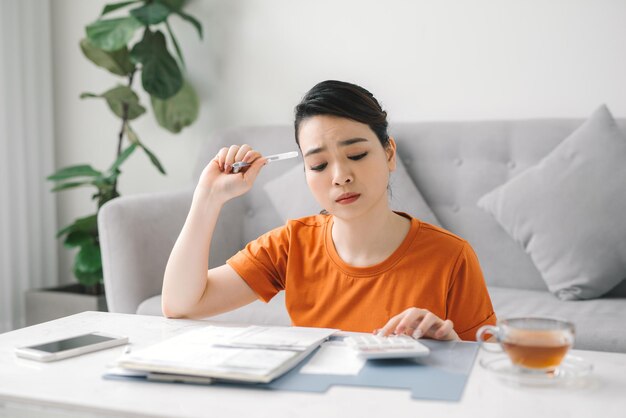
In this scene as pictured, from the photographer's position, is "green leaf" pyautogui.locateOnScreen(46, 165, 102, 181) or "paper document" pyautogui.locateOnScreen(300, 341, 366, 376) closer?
"paper document" pyautogui.locateOnScreen(300, 341, 366, 376)

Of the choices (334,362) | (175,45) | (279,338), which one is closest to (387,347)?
(334,362)

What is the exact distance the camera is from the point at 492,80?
2826mm

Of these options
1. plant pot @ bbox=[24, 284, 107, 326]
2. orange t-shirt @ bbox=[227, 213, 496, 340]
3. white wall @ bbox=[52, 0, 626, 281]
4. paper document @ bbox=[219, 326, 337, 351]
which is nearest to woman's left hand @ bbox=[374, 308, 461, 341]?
paper document @ bbox=[219, 326, 337, 351]

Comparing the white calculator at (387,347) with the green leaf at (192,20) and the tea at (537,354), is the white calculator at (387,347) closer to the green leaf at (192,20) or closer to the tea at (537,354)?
the tea at (537,354)

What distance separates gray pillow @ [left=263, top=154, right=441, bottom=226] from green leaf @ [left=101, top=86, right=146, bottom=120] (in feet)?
2.69

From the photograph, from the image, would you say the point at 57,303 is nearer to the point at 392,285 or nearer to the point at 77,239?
the point at 77,239

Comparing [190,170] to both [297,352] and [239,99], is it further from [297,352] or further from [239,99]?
[297,352]

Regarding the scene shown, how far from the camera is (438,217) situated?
2.63 metres

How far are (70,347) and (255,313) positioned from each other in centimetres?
110

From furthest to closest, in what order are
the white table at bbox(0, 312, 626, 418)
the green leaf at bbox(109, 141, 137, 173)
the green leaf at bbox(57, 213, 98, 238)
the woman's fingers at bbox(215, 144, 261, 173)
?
the green leaf at bbox(57, 213, 98, 238), the green leaf at bbox(109, 141, 137, 173), the woman's fingers at bbox(215, 144, 261, 173), the white table at bbox(0, 312, 626, 418)

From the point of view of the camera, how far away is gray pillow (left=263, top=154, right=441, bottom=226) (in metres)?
2.54

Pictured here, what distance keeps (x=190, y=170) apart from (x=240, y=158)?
1955 millimetres

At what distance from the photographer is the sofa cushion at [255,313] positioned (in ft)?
7.09

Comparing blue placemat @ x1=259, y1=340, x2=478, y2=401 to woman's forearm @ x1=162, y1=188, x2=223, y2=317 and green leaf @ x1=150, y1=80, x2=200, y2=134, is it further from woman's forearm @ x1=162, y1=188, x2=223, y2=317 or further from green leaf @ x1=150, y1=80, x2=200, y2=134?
green leaf @ x1=150, y1=80, x2=200, y2=134
